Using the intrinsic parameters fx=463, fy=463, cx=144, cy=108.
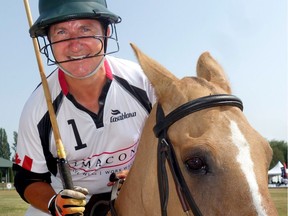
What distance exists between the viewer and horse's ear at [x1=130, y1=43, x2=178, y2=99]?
3.59 m

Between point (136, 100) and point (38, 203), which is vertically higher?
point (136, 100)

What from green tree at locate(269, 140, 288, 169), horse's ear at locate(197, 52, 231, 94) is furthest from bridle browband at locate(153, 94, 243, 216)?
green tree at locate(269, 140, 288, 169)

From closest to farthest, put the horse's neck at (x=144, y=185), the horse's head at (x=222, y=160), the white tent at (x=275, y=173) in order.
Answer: the horse's head at (x=222, y=160) → the horse's neck at (x=144, y=185) → the white tent at (x=275, y=173)

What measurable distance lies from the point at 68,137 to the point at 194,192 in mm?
2290

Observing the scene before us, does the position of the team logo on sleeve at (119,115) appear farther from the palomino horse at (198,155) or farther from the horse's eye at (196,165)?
the horse's eye at (196,165)

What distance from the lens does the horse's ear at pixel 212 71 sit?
12.4 feet

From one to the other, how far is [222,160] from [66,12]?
101 inches

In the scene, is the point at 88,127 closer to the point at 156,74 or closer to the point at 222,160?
the point at 156,74

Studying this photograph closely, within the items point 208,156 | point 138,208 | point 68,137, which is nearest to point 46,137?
point 68,137

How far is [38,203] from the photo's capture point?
15.9 ft

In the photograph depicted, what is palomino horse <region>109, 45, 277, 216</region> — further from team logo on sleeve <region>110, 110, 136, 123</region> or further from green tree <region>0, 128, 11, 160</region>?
green tree <region>0, 128, 11, 160</region>

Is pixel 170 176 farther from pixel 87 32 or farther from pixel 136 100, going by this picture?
pixel 87 32

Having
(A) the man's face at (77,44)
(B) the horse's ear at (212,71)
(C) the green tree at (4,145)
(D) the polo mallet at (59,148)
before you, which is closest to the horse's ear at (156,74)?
(B) the horse's ear at (212,71)

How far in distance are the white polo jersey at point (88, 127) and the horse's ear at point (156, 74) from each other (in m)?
1.31
